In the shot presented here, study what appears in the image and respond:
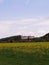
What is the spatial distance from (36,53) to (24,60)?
1.62 metres

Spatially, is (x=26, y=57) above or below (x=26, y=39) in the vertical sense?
below

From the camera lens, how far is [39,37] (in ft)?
70.2

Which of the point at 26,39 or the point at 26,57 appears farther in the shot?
the point at 26,39

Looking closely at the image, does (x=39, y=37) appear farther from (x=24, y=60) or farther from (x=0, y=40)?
(x=24, y=60)

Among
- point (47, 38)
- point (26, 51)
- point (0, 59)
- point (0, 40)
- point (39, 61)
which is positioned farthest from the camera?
point (0, 40)

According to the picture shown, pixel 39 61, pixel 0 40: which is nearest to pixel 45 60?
pixel 39 61

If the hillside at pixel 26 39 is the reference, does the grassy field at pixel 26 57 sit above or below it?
below

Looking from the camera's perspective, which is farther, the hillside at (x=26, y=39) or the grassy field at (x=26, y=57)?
the hillside at (x=26, y=39)

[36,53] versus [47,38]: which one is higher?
[47,38]

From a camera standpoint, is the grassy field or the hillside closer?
the grassy field

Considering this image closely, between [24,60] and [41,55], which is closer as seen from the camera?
[24,60]

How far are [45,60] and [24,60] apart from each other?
1.07 meters

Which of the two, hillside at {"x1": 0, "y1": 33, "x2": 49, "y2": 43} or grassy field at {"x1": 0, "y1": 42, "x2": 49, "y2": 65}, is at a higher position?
hillside at {"x1": 0, "y1": 33, "x2": 49, "y2": 43}

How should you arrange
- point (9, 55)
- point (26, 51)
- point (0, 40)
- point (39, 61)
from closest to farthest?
point (39, 61) → point (9, 55) → point (26, 51) → point (0, 40)
